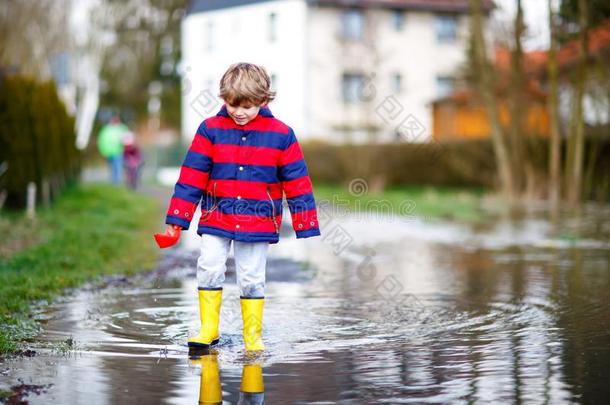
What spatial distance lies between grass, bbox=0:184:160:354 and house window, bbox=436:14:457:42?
31923 mm

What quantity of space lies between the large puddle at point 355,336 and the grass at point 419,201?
8.93 m

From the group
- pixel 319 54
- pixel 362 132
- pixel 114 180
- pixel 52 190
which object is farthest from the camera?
pixel 319 54

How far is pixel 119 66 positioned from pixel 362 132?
111ft

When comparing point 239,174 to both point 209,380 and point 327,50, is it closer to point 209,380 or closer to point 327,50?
A: point 209,380

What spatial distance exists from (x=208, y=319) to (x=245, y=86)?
4.58 feet

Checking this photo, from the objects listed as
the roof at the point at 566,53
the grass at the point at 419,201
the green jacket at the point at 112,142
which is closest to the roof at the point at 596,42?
the roof at the point at 566,53

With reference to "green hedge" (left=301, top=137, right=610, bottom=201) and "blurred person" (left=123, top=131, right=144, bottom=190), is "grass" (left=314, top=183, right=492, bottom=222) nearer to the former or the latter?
"green hedge" (left=301, top=137, right=610, bottom=201)

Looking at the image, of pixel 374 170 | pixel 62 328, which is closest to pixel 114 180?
pixel 374 170

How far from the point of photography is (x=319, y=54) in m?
48.7

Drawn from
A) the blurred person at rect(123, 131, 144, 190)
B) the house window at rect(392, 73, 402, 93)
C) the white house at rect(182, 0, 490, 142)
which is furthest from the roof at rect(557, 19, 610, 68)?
the house window at rect(392, 73, 402, 93)

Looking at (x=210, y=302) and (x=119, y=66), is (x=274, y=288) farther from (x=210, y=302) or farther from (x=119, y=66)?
(x=119, y=66)

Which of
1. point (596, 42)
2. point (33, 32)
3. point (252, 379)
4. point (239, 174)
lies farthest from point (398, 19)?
point (252, 379)

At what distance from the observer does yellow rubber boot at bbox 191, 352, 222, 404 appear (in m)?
5.15

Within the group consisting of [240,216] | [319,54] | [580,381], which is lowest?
[580,381]
